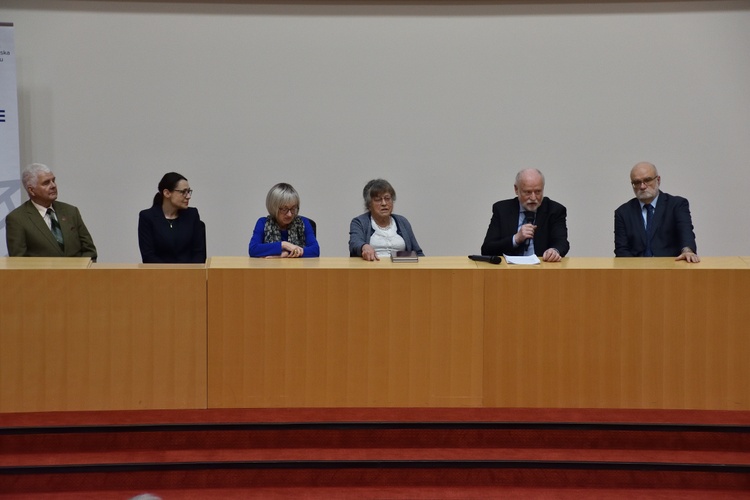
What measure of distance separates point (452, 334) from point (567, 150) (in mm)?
3249

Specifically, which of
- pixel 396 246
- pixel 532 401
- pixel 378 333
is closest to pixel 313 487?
pixel 378 333

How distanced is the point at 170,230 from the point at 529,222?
182cm

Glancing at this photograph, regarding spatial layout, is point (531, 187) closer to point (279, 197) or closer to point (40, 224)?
point (279, 197)

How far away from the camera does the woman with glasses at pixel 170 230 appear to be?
4.71m

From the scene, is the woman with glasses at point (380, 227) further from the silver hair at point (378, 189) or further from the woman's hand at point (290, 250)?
the woman's hand at point (290, 250)

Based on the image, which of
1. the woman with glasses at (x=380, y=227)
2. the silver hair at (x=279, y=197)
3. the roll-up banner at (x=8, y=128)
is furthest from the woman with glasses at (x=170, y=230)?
the roll-up banner at (x=8, y=128)

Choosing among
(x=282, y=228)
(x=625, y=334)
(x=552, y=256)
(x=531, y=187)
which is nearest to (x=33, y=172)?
(x=282, y=228)

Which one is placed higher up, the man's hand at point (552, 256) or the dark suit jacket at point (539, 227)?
the dark suit jacket at point (539, 227)

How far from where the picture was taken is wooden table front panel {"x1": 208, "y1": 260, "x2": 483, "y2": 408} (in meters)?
3.32

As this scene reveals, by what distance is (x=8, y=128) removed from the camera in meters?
5.58

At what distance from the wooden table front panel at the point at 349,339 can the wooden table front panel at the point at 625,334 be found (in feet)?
0.35

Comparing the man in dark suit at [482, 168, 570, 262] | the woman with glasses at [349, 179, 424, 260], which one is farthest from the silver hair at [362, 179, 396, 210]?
the man in dark suit at [482, 168, 570, 262]

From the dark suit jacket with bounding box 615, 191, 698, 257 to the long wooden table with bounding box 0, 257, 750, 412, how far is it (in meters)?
1.14

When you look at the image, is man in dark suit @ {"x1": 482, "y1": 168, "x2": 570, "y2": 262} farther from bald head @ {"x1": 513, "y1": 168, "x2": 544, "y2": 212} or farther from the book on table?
the book on table
